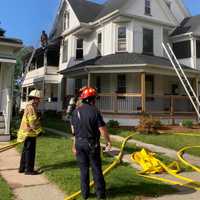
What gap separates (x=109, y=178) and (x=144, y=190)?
3.12 ft

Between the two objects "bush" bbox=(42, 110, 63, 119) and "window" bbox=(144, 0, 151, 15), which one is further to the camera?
"bush" bbox=(42, 110, 63, 119)

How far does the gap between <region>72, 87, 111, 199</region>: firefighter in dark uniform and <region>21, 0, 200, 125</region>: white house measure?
13651 mm

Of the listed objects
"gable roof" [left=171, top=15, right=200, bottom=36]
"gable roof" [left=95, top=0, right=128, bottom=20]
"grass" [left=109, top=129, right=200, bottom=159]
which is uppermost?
"gable roof" [left=95, top=0, right=128, bottom=20]

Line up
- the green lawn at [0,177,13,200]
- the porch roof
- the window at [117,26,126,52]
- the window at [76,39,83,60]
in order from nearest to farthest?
the green lawn at [0,177,13,200], the porch roof, the window at [117,26,126,52], the window at [76,39,83,60]

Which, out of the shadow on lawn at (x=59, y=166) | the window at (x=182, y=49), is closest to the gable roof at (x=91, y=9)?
the window at (x=182, y=49)

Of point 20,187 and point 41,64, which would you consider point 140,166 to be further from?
point 41,64

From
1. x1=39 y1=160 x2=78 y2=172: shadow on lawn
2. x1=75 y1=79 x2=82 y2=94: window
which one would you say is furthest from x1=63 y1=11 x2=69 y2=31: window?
x1=39 y1=160 x2=78 y2=172: shadow on lawn

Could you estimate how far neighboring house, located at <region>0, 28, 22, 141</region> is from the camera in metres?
12.8

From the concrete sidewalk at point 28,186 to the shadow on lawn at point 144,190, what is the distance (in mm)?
952

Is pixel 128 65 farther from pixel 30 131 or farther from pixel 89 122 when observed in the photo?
pixel 89 122

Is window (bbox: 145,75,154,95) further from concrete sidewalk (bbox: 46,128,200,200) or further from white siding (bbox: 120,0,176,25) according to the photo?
concrete sidewalk (bbox: 46,128,200,200)

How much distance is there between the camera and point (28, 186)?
6527mm

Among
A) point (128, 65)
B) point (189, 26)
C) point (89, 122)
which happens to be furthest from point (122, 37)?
point (89, 122)

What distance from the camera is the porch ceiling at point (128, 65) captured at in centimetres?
1984
